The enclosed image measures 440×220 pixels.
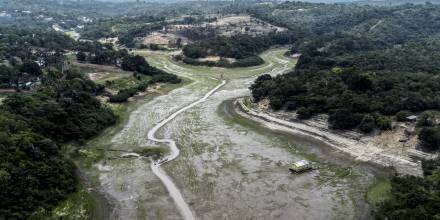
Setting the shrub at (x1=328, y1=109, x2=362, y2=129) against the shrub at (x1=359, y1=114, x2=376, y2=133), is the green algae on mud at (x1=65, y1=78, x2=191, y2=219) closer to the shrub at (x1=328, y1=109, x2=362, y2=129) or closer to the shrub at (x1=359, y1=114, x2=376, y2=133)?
the shrub at (x1=328, y1=109, x2=362, y2=129)

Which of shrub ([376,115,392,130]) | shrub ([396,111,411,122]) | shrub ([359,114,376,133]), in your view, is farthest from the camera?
shrub ([396,111,411,122])

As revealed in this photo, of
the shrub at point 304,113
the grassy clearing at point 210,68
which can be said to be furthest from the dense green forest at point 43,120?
the shrub at point 304,113

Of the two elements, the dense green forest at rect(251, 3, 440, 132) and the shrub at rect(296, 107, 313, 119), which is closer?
the dense green forest at rect(251, 3, 440, 132)

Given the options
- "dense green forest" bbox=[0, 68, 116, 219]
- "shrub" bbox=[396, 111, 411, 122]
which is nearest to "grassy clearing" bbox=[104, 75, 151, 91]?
"dense green forest" bbox=[0, 68, 116, 219]

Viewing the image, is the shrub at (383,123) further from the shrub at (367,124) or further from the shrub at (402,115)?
the shrub at (402,115)

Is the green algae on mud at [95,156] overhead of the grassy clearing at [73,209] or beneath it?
beneath

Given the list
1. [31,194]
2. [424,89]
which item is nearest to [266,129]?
[424,89]
